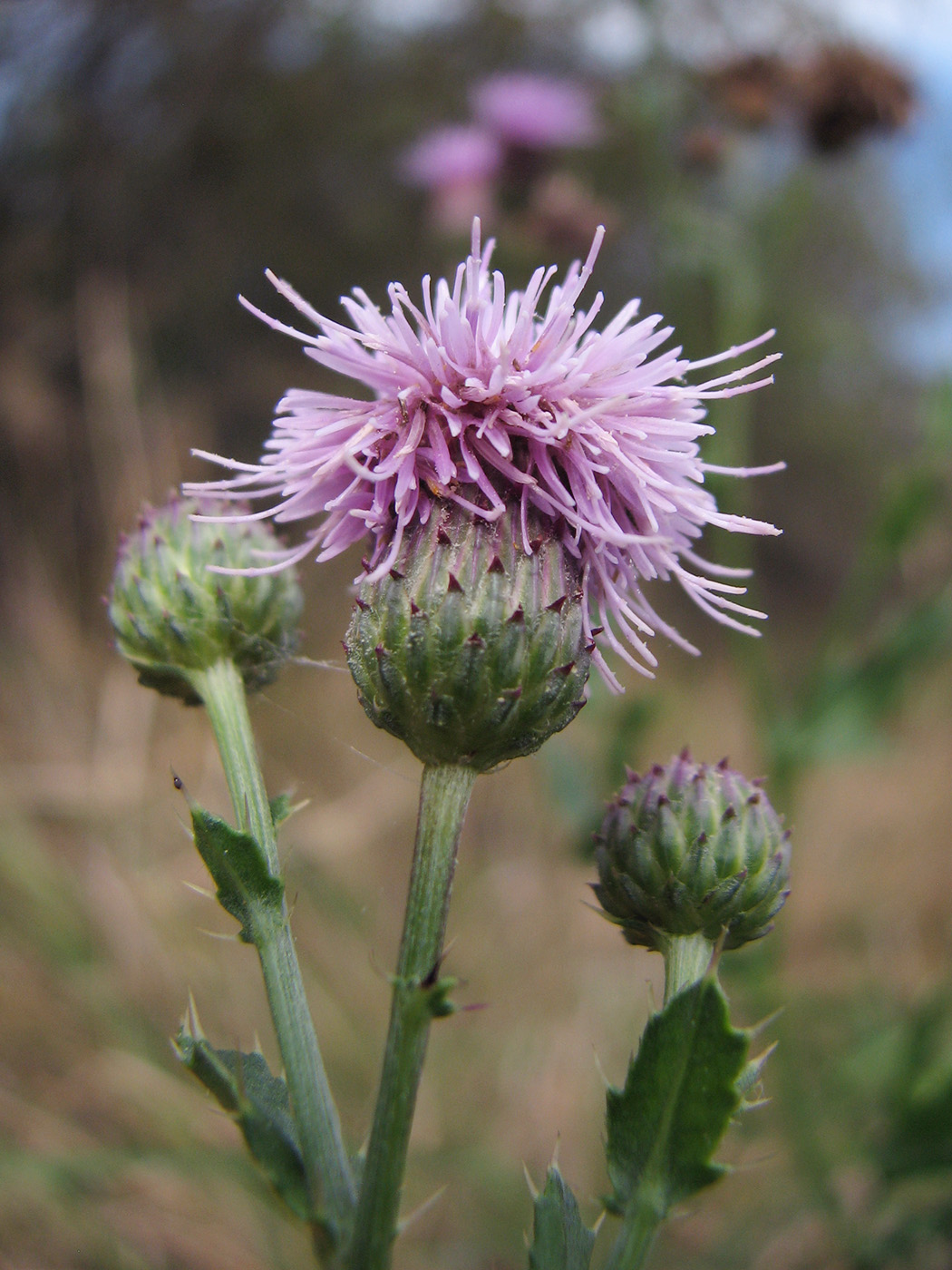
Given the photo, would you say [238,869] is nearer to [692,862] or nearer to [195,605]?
[195,605]

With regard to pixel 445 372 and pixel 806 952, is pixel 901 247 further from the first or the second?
pixel 445 372

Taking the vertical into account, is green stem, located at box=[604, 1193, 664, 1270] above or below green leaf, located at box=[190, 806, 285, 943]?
below

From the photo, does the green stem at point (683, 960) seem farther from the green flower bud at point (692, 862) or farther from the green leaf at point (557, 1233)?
the green leaf at point (557, 1233)

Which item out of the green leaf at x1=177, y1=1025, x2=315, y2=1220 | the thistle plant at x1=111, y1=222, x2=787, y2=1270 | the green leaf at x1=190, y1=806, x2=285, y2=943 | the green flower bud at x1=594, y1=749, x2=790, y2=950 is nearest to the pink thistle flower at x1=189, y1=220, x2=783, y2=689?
the thistle plant at x1=111, y1=222, x2=787, y2=1270

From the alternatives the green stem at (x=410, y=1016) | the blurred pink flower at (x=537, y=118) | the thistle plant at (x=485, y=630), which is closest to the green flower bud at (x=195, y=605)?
the thistle plant at (x=485, y=630)

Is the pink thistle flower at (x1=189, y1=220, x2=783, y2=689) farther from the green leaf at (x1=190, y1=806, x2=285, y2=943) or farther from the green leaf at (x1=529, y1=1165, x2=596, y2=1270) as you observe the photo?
the green leaf at (x1=529, y1=1165, x2=596, y2=1270)

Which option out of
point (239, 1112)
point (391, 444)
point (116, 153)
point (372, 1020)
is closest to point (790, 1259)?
point (372, 1020)
